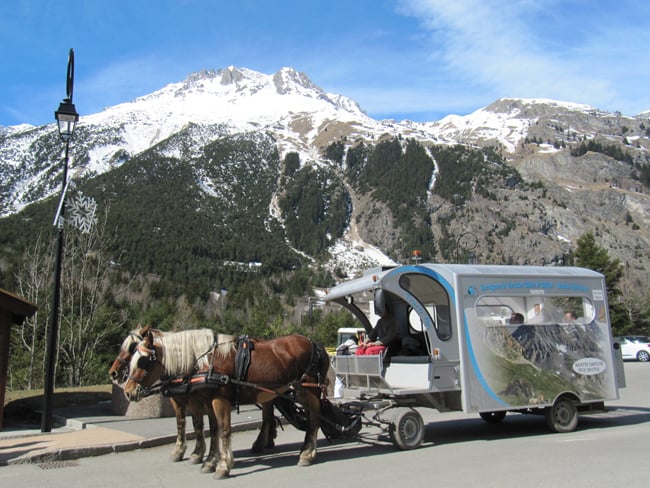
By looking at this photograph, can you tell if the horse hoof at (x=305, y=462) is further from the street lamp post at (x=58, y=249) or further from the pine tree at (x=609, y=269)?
the pine tree at (x=609, y=269)

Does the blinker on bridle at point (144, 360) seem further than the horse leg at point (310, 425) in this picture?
No

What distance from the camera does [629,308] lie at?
174 feet

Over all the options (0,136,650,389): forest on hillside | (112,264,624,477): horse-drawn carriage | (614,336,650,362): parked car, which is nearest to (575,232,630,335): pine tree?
(614,336,650,362): parked car

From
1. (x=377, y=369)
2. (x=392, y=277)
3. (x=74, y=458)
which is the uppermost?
(x=392, y=277)

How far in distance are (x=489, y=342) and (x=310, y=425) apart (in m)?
3.46

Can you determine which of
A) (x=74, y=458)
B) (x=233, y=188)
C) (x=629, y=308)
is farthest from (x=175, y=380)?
(x=233, y=188)

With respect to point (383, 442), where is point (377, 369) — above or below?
above

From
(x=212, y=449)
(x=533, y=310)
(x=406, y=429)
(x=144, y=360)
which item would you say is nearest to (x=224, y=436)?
(x=212, y=449)

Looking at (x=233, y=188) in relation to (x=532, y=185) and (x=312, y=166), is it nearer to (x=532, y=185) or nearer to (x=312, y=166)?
(x=312, y=166)

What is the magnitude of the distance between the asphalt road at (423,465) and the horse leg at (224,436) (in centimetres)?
15

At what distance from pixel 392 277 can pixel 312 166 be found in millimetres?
185938

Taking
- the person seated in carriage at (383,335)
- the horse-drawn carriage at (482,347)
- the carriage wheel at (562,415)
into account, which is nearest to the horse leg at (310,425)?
the horse-drawn carriage at (482,347)

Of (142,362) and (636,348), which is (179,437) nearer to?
(142,362)

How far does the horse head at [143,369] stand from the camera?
321 inches
